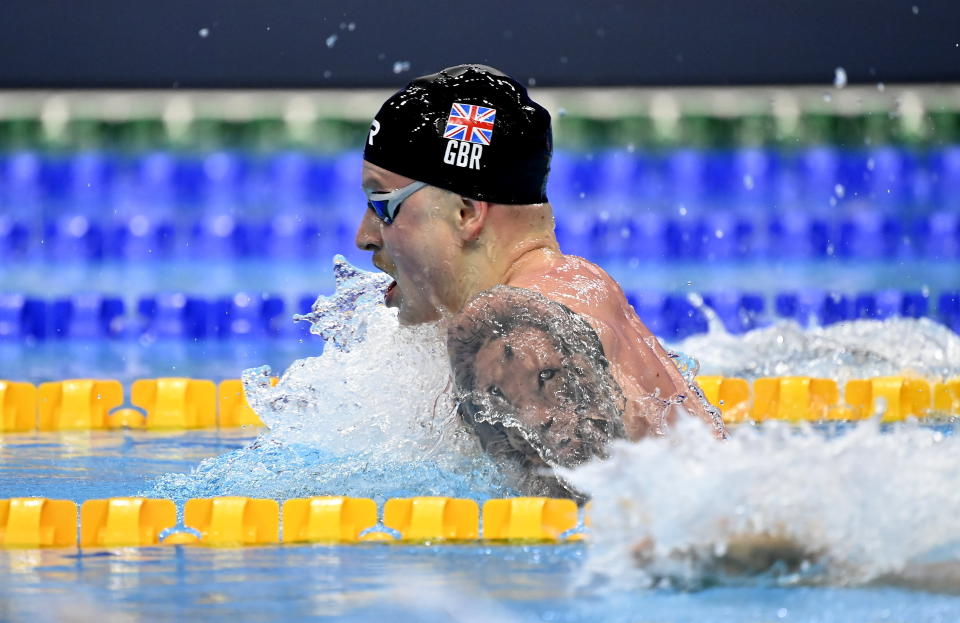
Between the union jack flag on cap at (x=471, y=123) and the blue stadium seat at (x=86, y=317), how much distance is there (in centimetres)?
506

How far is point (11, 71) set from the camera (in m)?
8.04

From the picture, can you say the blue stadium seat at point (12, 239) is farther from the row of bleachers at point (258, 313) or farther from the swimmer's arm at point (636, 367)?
the swimmer's arm at point (636, 367)

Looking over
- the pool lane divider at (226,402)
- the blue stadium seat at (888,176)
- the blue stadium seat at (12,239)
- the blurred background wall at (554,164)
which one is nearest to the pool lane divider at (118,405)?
the pool lane divider at (226,402)

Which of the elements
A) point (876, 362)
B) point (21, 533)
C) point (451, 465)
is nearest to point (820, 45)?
point (876, 362)

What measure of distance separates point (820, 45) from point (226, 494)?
5.88m

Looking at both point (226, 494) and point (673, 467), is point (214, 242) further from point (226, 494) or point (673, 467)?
point (673, 467)

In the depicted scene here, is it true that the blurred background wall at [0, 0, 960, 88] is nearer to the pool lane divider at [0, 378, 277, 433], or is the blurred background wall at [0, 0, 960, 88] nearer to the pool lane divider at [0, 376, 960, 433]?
the pool lane divider at [0, 376, 960, 433]

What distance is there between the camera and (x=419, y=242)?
2637mm

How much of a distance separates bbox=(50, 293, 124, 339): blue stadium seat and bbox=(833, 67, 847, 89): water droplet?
4463 millimetres

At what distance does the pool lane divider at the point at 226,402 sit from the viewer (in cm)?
474

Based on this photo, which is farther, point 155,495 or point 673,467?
point 155,495

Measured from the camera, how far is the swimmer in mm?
2363

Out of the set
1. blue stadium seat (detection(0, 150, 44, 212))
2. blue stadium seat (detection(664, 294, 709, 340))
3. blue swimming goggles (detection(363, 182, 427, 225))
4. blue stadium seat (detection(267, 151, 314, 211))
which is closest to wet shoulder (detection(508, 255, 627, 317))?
blue swimming goggles (detection(363, 182, 427, 225))

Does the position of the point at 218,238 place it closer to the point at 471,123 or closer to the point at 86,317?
the point at 86,317
